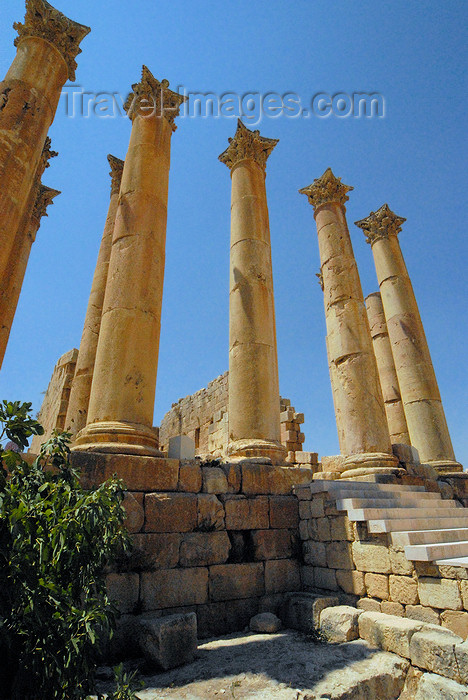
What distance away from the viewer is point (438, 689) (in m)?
4.14

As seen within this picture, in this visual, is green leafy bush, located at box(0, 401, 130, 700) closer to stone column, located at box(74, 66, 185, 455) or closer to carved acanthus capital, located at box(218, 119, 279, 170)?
stone column, located at box(74, 66, 185, 455)

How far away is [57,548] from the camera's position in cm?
354

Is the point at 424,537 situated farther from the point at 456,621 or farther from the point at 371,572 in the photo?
the point at 456,621

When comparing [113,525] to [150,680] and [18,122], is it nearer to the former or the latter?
[150,680]

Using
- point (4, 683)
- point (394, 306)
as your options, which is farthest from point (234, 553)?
point (394, 306)

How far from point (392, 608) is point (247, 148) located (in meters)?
12.0

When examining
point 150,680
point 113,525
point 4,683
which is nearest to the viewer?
point 4,683

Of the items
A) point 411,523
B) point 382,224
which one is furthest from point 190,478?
point 382,224

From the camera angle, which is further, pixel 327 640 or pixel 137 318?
pixel 137 318

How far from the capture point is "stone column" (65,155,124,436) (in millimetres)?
11328

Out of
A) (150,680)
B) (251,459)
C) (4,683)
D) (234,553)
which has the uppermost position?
(251,459)

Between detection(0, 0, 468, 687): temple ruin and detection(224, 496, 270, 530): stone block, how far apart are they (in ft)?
0.11

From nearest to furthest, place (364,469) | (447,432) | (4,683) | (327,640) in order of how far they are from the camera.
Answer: (4,683) < (327,640) < (364,469) < (447,432)

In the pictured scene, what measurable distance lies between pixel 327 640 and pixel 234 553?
1887mm
